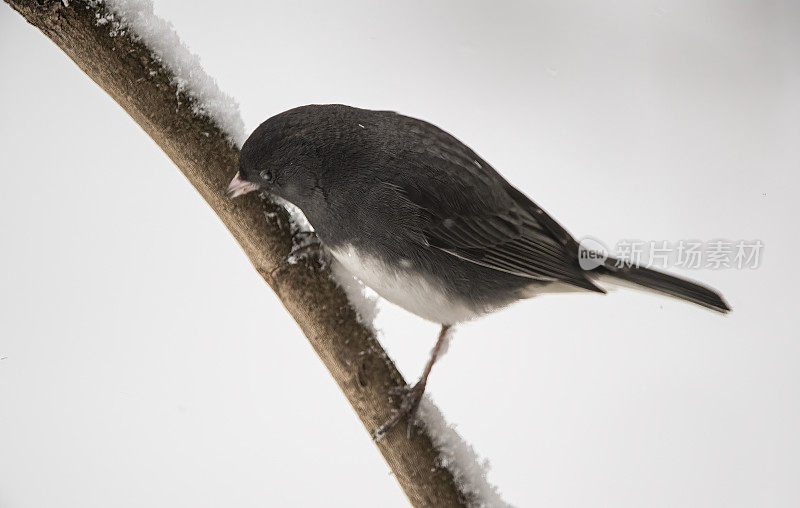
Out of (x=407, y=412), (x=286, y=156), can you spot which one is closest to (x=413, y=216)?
(x=286, y=156)

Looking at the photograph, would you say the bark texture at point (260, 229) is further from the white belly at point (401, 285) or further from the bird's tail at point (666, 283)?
the bird's tail at point (666, 283)

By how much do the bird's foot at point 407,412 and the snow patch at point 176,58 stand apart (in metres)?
0.52

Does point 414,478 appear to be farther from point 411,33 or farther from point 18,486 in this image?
point 411,33

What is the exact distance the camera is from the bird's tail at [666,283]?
1.10 meters

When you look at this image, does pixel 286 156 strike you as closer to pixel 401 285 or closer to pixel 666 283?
pixel 401 285

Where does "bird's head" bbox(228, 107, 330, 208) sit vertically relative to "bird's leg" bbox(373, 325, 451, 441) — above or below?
above

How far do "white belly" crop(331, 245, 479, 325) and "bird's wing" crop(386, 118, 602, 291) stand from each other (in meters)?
0.07

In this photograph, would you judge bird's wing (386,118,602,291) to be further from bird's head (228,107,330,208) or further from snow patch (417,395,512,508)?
snow patch (417,395,512,508)

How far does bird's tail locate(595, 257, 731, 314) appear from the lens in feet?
3.62

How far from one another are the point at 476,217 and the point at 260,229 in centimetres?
37

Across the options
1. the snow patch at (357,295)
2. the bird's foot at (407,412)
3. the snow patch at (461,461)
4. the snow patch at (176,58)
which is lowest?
the snow patch at (461,461)

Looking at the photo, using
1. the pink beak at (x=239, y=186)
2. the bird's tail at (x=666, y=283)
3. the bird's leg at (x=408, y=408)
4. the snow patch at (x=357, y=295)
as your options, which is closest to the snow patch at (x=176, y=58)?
the pink beak at (x=239, y=186)

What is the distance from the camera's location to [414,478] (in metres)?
1.04

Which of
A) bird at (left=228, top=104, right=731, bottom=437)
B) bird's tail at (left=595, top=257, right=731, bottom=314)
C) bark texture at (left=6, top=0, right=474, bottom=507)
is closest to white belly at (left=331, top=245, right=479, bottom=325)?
bird at (left=228, top=104, right=731, bottom=437)
